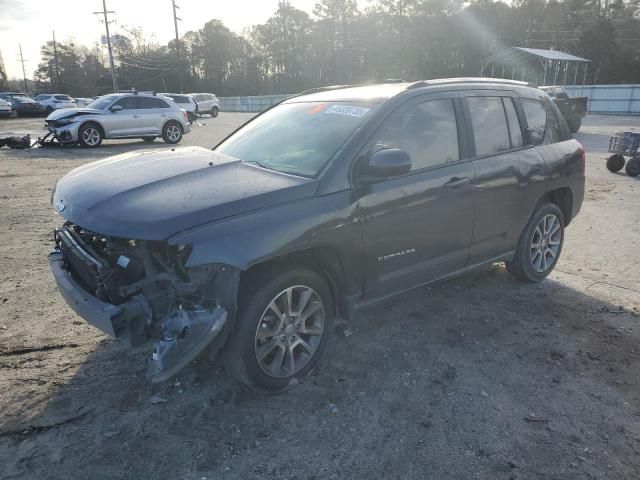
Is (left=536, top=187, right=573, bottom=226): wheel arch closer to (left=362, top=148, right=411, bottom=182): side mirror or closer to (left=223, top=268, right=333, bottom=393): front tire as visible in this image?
(left=362, top=148, right=411, bottom=182): side mirror

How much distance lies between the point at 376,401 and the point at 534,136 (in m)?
3.17

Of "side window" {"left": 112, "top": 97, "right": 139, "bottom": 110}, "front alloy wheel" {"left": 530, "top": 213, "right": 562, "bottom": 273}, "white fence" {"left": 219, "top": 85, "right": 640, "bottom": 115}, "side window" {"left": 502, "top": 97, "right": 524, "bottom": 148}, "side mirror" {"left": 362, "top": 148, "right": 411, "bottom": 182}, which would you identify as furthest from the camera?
"white fence" {"left": 219, "top": 85, "right": 640, "bottom": 115}

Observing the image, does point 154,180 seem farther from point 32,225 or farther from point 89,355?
point 32,225

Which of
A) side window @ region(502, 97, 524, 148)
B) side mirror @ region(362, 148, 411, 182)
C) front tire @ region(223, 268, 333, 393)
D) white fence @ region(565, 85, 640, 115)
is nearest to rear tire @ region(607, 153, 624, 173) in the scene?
side window @ region(502, 97, 524, 148)

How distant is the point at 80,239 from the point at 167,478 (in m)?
1.72

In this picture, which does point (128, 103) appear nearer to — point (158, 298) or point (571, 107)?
point (158, 298)

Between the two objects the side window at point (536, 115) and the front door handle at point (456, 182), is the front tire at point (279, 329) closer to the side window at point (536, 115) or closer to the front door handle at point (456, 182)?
the front door handle at point (456, 182)

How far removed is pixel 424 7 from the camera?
59.8 m

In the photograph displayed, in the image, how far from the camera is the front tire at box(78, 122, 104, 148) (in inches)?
623

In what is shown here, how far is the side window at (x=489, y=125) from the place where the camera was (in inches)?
168

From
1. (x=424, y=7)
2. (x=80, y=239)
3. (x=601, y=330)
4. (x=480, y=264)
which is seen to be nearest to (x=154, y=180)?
(x=80, y=239)

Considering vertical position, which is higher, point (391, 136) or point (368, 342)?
point (391, 136)

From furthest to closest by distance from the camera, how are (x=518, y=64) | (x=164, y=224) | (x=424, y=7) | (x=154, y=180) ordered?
1. (x=424, y=7)
2. (x=518, y=64)
3. (x=154, y=180)
4. (x=164, y=224)

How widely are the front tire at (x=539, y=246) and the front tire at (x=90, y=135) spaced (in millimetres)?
14877
